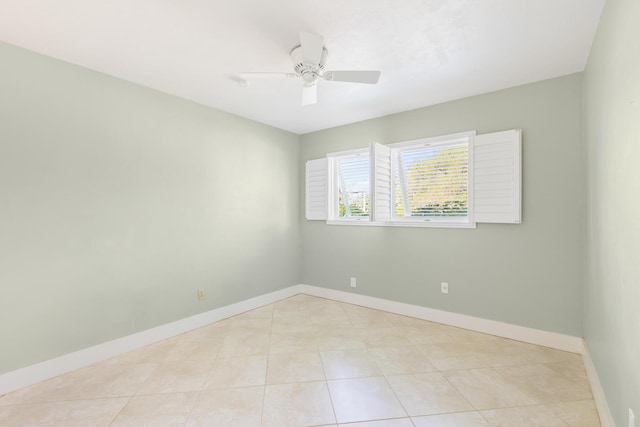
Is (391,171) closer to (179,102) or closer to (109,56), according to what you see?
(179,102)

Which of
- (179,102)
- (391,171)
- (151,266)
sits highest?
(179,102)

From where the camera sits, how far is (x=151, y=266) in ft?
9.55

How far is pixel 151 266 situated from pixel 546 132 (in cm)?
395

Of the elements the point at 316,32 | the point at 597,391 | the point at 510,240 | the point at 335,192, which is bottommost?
the point at 597,391

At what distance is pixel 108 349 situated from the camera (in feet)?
8.47

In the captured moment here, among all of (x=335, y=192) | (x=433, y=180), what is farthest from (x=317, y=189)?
(x=433, y=180)

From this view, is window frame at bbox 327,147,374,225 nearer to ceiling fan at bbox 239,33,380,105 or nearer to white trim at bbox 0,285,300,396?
white trim at bbox 0,285,300,396

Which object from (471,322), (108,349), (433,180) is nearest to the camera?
(108,349)

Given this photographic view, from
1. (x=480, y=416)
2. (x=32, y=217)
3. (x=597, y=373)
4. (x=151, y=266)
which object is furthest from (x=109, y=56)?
(x=597, y=373)

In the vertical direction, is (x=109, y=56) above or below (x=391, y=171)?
above

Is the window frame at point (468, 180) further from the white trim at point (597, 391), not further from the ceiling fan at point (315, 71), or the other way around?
the ceiling fan at point (315, 71)

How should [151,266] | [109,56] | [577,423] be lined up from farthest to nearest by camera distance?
[151,266] → [109,56] → [577,423]

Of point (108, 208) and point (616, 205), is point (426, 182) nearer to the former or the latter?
point (616, 205)

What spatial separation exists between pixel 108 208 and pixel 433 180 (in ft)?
10.9
